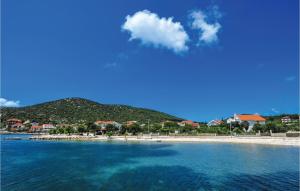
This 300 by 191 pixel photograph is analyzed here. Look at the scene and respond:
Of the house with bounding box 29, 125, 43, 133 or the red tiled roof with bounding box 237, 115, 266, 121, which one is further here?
the house with bounding box 29, 125, 43, 133

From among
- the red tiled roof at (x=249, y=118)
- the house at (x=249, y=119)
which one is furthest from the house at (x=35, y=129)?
the red tiled roof at (x=249, y=118)

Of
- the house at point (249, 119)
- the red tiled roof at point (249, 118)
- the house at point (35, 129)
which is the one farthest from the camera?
the house at point (35, 129)

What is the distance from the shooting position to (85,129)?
130000 mm

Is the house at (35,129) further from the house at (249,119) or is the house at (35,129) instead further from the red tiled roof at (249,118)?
the red tiled roof at (249,118)

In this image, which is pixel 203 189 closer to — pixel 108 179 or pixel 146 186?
pixel 146 186

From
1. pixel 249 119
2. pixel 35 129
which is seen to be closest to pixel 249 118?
pixel 249 119

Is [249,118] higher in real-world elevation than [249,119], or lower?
higher

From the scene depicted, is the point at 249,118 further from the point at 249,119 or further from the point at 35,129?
the point at 35,129

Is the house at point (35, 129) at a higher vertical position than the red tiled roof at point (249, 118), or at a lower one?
lower

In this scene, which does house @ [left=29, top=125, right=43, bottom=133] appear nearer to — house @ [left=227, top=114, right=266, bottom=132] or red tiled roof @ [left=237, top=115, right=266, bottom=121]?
house @ [left=227, top=114, right=266, bottom=132]

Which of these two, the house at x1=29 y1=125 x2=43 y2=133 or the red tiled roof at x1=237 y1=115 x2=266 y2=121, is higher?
the red tiled roof at x1=237 y1=115 x2=266 y2=121

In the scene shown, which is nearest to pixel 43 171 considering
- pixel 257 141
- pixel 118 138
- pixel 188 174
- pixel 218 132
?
pixel 188 174

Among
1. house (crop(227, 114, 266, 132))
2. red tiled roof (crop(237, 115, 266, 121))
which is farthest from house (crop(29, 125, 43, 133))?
red tiled roof (crop(237, 115, 266, 121))

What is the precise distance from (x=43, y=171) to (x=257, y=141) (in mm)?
58324
